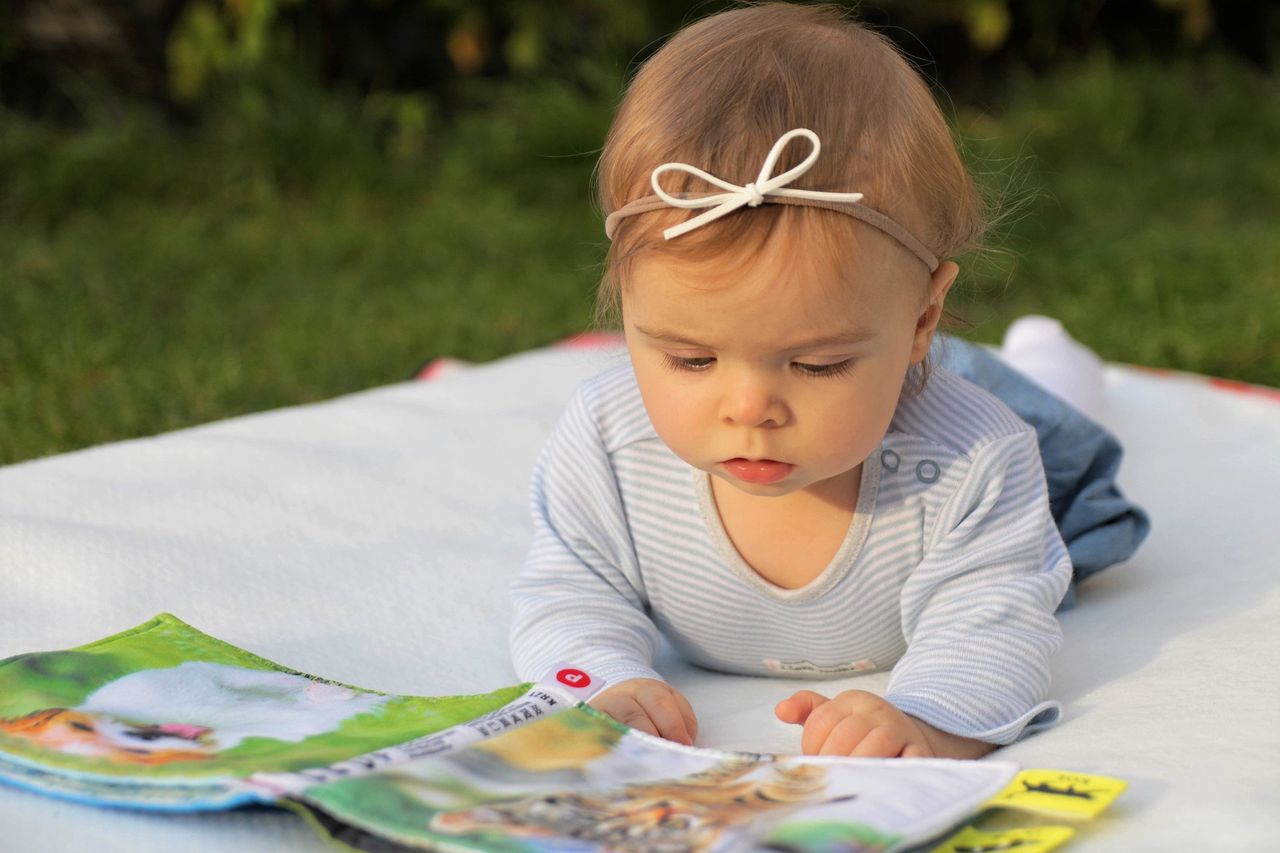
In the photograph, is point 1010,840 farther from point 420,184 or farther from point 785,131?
point 420,184

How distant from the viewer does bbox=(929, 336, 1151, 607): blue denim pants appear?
188 centimetres

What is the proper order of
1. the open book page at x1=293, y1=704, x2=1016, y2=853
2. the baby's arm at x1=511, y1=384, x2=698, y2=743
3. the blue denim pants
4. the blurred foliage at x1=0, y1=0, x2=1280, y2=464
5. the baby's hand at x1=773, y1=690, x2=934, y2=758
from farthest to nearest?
1. the blurred foliage at x1=0, y1=0, x2=1280, y2=464
2. the blue denim pants
3. the baby's arm at x1=511, y1=384, x2=698, y2=743
4. the baby's hand at x1=773, y1=690, x2=934, y2=758
5. the open book page at x1=293, y1=704, x2=1016, y2=853

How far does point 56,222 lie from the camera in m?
4.27

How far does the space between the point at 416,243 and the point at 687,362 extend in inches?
121

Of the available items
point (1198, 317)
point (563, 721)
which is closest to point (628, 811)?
point (563, 721)

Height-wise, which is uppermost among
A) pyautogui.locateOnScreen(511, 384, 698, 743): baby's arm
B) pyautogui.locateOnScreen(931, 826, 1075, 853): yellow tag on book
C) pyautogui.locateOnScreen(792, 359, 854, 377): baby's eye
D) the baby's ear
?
the baby's ear

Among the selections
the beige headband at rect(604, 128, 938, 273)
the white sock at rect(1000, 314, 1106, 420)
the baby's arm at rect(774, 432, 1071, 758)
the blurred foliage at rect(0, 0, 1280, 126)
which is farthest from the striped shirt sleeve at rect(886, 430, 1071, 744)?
the blurred foliage at rect(0, 0, 1280, 126)

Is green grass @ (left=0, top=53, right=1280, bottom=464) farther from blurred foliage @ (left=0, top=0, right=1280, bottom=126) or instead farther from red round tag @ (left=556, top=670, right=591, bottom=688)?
red round tag @ (left=556, top=670, right=591, bottom=688)

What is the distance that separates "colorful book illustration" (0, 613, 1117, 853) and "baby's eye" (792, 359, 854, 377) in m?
0.33

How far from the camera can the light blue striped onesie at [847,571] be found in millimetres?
1513

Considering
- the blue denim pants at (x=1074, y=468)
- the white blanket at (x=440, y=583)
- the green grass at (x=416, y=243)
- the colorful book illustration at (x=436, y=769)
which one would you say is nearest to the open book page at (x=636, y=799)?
the colorful book illustration at (x=436, y=769)

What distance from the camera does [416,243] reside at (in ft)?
14.2

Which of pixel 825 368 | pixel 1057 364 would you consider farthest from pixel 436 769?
pixel 1057 364

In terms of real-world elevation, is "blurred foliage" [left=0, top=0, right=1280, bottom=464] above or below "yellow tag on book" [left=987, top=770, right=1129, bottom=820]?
above
